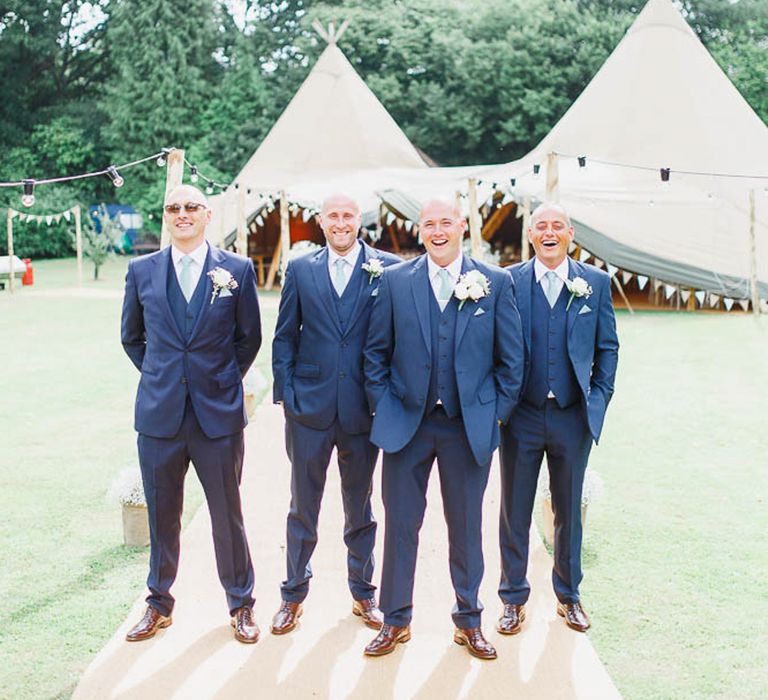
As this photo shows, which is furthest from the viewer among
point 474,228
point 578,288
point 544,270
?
point 474,228

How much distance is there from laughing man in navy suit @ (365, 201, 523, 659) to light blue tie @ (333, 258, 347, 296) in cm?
24

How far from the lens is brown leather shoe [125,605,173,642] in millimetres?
3736

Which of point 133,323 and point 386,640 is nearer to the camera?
point 386,640

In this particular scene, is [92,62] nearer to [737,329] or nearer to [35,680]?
[737,329]

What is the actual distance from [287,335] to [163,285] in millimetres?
560

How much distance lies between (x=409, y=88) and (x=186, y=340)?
29.6 metres

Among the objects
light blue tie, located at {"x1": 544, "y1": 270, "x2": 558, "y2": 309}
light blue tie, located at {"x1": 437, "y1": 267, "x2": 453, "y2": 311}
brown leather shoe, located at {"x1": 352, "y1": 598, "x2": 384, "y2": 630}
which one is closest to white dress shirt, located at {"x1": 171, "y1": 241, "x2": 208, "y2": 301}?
light blue tie, located at {"x1": 437, "y1": 267, "x2": 453, "y2": 311}

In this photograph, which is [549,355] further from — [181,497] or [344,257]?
[181,497]

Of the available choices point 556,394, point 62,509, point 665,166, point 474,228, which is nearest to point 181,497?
point 556,394

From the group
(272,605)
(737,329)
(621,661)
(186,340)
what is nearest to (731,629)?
(621,661)

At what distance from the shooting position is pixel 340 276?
380 cm

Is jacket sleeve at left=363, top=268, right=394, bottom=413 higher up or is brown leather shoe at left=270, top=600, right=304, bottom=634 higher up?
jacket sleeve at left=363, top=268, right=394, bottom=413

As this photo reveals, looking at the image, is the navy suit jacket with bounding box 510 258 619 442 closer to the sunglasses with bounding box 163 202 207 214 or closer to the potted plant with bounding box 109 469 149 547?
the sunglasses with bounding box 163 202 207 214

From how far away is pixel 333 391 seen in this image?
12.2ft
